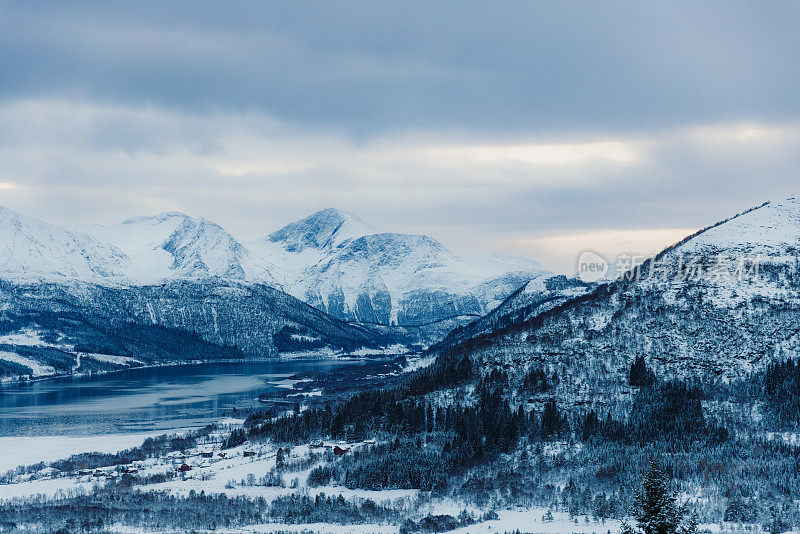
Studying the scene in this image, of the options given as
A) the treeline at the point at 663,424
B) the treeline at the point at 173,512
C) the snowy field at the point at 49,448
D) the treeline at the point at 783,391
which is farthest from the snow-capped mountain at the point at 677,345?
the snowy field at the point at 49,448

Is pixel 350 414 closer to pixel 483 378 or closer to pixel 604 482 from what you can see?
pixel 483 378

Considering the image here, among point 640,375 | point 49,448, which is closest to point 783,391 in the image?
point 640,375

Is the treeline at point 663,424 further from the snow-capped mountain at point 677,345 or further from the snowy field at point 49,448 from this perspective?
the snowy field at point 49,448

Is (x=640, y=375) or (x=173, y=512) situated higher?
(x=640, y=375)

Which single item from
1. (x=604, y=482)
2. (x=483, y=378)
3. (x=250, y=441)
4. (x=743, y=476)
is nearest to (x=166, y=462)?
(x=250, y=441)

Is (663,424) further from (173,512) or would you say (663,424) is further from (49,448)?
(49,448)

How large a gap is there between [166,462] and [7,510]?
4239 cm

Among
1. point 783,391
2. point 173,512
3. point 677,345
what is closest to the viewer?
point 173,512

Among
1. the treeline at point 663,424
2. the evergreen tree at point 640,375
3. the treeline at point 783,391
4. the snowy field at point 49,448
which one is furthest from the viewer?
the evergreen tree at point 640,375

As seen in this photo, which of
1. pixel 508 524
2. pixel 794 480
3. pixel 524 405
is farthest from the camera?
pixel 524 405

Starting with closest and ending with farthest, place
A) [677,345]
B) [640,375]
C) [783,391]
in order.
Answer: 1. [783,391]
2. [640,375]
3. [677,345]

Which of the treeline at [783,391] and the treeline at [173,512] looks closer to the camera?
the treeline at [173,512]

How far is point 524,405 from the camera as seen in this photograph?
17375 cm

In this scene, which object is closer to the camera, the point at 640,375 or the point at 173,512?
the point at 173,512
